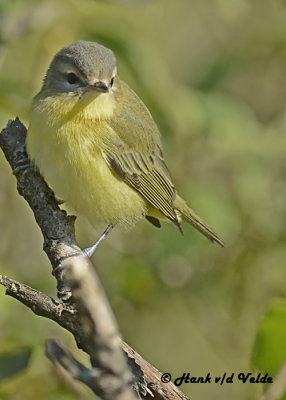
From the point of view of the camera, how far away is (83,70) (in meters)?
3.64

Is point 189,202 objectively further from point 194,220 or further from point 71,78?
point 71,78

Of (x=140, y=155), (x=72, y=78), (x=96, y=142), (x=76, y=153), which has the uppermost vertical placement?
(x=140, y=155)

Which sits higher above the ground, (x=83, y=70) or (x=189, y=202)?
(x=189, y=202)

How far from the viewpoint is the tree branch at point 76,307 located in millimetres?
1389

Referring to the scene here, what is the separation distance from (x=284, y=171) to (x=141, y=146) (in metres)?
1.40

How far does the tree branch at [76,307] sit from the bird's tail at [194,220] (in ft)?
3.72

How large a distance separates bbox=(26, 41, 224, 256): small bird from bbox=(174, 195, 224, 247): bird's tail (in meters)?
0.06

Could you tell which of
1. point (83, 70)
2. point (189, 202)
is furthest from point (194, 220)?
point (83, 70)

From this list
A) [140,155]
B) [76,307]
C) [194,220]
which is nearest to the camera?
[76,307]

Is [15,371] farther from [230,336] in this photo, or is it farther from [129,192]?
[230,336]

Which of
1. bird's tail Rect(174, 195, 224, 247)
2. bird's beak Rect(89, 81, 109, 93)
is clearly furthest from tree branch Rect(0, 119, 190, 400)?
bird's tail Rect(174, 195, 224, 247)

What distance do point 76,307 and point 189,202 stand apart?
76.3 inches

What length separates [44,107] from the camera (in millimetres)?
3650

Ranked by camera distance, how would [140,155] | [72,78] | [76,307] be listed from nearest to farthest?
[76,307] < [72,78] < [140,155]
